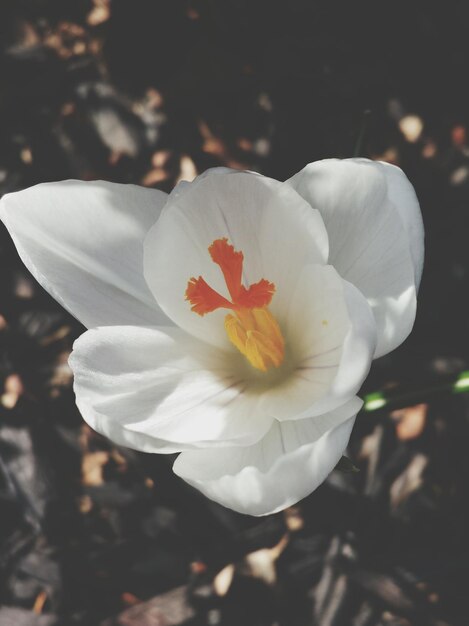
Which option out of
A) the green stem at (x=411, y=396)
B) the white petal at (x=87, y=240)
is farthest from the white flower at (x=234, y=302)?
the green stem at (x=411, y=396)

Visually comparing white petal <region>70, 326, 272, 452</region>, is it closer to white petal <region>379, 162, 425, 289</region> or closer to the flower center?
the flower center

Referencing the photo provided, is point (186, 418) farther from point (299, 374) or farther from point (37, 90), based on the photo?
point (37, 90)

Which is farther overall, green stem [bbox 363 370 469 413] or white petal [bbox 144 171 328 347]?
green stem [bbox 363 370 469 413]

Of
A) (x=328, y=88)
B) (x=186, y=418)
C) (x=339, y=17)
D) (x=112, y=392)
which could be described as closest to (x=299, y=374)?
(x=186, y=418)

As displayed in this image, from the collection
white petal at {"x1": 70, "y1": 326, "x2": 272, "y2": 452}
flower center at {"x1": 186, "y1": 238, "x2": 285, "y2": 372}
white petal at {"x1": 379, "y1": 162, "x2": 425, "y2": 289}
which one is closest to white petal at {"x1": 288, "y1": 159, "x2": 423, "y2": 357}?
white petal at {"x1": 379, "y1": 162, "x2": 425, "y2": 289}

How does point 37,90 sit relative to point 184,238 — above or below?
below

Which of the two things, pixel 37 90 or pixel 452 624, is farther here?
pixel 37 90

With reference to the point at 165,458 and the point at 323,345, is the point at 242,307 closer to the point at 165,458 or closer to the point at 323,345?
the point at 323,345
